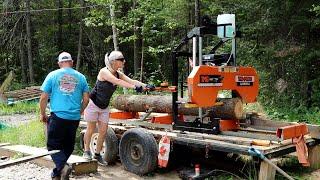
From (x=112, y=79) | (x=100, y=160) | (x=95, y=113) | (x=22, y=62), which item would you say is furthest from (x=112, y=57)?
(x=22, y=62)

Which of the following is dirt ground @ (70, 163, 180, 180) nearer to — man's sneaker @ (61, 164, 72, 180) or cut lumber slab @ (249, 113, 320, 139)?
man's sneaker @ (61, 164, 72, 180)

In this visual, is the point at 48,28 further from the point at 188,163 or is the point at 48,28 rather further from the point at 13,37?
the point at 188,163

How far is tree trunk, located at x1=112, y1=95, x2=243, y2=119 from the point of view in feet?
26.4

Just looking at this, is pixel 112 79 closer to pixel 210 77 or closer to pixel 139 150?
pixel 139 150

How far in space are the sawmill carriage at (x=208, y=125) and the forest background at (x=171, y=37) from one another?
9.58 feet

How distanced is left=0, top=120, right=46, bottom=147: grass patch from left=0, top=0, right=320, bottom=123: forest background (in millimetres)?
6224

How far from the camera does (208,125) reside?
7855mm

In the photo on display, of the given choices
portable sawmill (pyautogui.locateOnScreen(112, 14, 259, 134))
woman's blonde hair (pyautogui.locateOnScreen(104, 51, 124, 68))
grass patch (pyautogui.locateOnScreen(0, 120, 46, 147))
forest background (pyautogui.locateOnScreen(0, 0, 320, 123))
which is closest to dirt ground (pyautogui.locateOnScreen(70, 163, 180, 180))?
portable sawmill (pyautogui.locateOnScreen(112, 14, 259, 134))

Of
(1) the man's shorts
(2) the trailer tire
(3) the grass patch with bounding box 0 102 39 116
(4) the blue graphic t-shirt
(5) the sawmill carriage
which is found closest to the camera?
(4) the blue graphic t-shirt

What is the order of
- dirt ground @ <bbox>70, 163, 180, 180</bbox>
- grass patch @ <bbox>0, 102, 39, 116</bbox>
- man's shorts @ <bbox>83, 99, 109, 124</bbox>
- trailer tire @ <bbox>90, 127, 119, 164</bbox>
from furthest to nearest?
grass patch @ <bbox>0, 102, 39, 116</bbox>
trailer tire @ <bbox>90, 127, 119, 164</bbox>
man's shorts @ <bbox>83, 99, 109, 124</bbox>
dirt ground @ <bbox>70, 163, 180, 180</bbox>

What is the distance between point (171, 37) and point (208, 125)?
2002 cm

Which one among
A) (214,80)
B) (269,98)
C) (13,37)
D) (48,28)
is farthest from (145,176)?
(48,28)

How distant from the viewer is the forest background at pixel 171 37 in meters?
12.0

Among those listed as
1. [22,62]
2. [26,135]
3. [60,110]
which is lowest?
[26,135]
